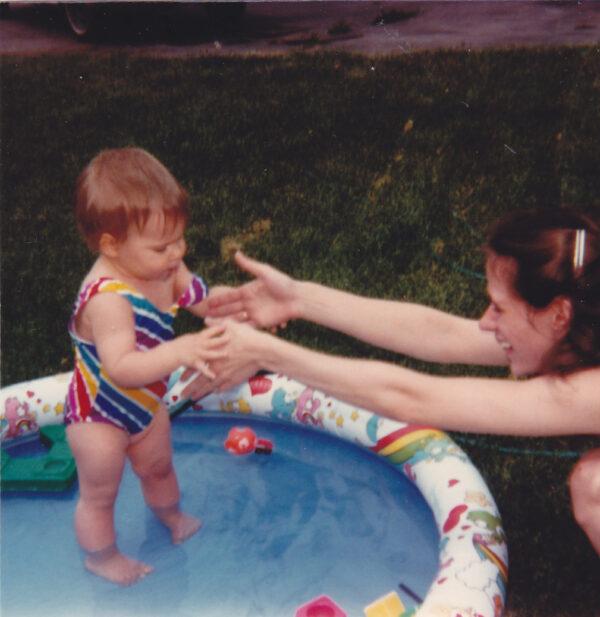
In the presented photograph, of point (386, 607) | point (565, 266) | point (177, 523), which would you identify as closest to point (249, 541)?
point (177, 523)

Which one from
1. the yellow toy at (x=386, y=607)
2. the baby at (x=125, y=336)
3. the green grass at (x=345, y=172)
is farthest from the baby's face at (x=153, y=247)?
the green grass at (x=345, y=172)

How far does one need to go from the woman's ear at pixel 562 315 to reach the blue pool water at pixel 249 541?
2.65ft

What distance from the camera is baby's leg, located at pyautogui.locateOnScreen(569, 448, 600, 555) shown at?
74.7 inches

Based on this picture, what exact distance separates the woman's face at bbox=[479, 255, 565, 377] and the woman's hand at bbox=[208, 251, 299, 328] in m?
0.61

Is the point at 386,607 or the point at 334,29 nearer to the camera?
the point at 386,607

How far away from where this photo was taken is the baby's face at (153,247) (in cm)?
198

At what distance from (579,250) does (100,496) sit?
126cm

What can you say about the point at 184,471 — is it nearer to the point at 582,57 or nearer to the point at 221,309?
the point at 221,309

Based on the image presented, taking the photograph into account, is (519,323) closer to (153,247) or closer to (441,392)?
(441,392)

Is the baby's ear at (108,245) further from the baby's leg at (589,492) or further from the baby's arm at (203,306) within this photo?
the baby's leg at (589,492)

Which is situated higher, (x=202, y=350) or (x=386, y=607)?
(x=202, y=350)

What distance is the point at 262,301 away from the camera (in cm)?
236

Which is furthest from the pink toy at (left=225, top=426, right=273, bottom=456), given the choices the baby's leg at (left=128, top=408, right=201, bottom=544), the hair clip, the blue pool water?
the hair clip

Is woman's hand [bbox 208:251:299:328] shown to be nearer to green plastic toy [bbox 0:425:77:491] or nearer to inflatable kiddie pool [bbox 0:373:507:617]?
inflatable kiddie pool [bbox 0:373:507:617]
